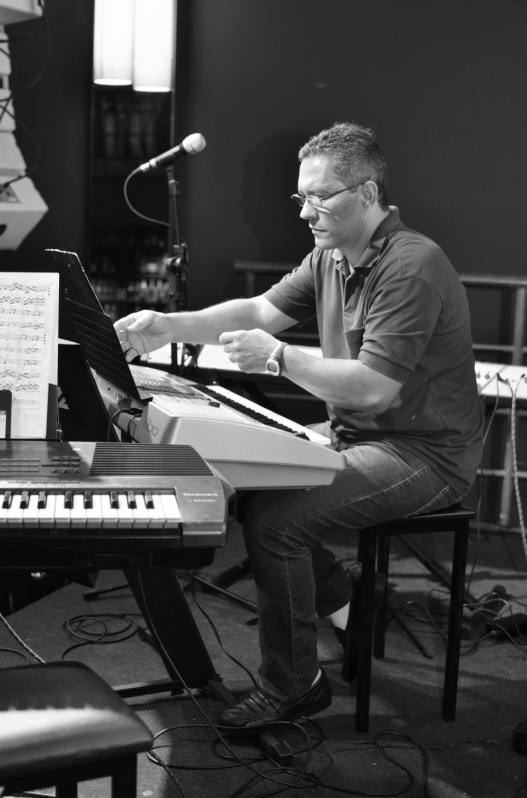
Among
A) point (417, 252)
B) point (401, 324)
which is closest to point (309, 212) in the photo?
point (417, 252)

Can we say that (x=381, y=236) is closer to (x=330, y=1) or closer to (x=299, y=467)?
(x=299, y=467)

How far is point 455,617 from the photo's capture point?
2160 millimetres

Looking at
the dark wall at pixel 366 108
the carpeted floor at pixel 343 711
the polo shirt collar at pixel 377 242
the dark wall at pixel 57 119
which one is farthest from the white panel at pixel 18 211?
the polo shirt collar at pixel 377 242

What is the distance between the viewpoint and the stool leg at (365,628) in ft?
6.83

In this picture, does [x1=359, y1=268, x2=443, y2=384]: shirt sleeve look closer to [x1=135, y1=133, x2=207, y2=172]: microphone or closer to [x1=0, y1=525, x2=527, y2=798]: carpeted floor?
[x1=0, y1=525, x2=527, y2=798]: carpeted floor

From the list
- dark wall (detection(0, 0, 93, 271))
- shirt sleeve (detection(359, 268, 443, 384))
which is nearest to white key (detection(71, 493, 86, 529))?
shirt sleeve (detection(359, 268, 443, 384))

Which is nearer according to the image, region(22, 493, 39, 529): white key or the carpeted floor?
region(22, 493, 39, 529): white key

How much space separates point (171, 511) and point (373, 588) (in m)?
0.94

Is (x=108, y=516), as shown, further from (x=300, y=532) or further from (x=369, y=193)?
(x=369, y=193)

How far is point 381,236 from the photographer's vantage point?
2.22 metres

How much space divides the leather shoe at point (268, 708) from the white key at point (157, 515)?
91cm

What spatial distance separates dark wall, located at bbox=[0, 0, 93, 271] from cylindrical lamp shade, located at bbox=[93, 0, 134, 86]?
118mm

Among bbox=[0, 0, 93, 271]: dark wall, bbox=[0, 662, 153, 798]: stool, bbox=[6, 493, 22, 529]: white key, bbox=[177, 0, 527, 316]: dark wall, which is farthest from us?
bbox=[177, 0, 527, 316]: dark wall

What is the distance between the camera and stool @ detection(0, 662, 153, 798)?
1116mm
